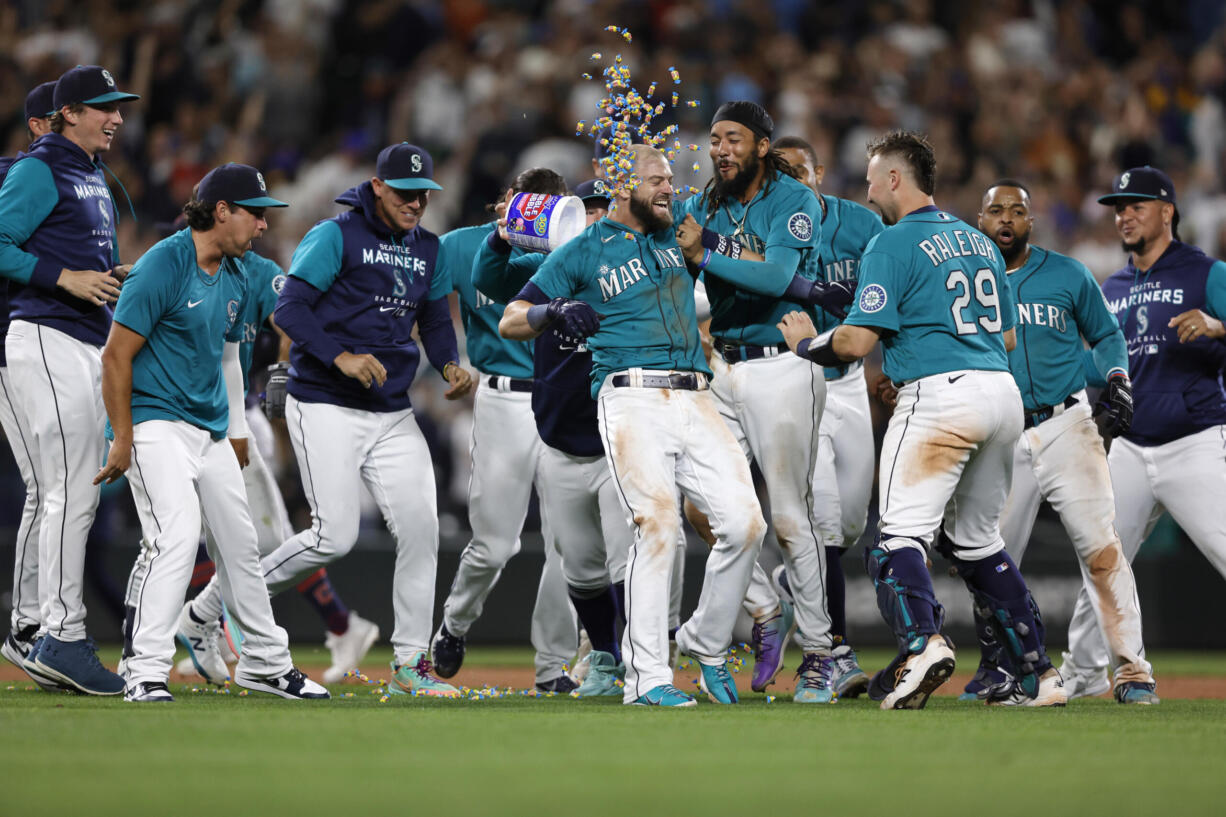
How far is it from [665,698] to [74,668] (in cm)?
281

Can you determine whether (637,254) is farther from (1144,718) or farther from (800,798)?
(800,798)

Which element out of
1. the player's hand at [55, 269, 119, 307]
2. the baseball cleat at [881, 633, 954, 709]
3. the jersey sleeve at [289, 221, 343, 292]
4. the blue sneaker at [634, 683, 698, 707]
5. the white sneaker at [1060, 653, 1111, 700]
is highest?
the jersey sleeve at [289, 221, 343, 292]

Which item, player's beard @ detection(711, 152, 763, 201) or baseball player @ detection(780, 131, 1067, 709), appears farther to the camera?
player's beard @ detection(711, 152, 763, 201)

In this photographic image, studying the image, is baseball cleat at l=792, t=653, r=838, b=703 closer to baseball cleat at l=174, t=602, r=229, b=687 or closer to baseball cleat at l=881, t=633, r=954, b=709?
baseball cleat at l=881, t=633, r=954, b=709

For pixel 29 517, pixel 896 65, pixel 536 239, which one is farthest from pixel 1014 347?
pixel 896 65

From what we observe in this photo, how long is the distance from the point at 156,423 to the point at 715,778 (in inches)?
143

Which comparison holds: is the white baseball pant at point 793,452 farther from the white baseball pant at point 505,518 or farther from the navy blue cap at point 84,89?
the navy blue cap at point 84,89

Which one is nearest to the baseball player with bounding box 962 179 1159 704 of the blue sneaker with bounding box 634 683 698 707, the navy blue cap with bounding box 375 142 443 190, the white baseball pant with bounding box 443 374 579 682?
the blue sneaker with bounding box 634 683 698 707

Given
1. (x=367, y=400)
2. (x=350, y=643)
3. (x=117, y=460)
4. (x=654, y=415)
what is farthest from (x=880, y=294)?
(x=350, y=643)

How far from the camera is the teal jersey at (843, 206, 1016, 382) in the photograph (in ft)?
23.1

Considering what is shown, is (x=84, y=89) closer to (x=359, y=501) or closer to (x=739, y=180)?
(x=359, y=501)

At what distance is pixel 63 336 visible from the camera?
25.4ft

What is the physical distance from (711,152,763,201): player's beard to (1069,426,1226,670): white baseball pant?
2649mm

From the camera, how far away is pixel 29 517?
788cm
